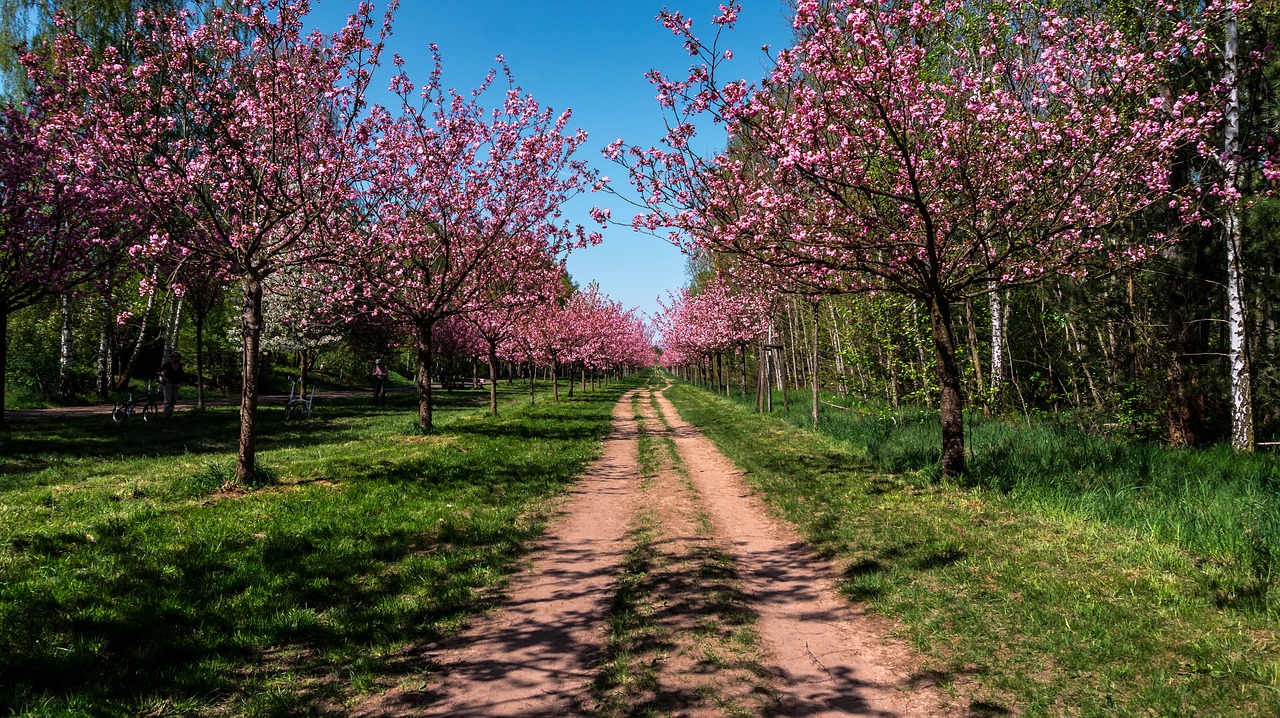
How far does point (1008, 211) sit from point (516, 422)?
15390 millimetres

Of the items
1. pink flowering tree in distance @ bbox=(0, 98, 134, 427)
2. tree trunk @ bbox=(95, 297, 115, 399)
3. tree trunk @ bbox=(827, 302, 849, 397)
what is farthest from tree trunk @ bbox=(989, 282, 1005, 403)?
tree trunk @ bbox=(95, 297, 115, 399)

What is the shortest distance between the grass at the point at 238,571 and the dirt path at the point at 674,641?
1.72 feet

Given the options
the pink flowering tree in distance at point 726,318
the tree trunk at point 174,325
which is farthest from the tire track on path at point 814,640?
the tree trunk at point 174,325

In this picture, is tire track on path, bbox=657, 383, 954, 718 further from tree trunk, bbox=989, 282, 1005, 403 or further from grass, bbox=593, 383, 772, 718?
tree trunk, bbox=989, 282, 1005, 403

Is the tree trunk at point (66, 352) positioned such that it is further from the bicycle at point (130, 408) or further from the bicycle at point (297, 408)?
the bicycle at point (297, 408)

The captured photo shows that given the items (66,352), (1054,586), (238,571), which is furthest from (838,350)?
(66,352)

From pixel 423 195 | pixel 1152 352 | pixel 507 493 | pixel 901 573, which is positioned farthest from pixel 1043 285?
pixel 423 195

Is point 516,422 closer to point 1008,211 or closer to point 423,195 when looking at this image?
point 423,195

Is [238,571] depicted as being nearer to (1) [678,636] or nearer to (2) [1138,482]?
(1) [678,636]

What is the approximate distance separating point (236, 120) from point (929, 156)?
1047 centimetres

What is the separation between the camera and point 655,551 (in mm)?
7324

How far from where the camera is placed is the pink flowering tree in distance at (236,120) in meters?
8.61

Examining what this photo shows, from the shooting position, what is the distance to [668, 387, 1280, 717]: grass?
156 inches

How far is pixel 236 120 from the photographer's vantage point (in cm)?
893
